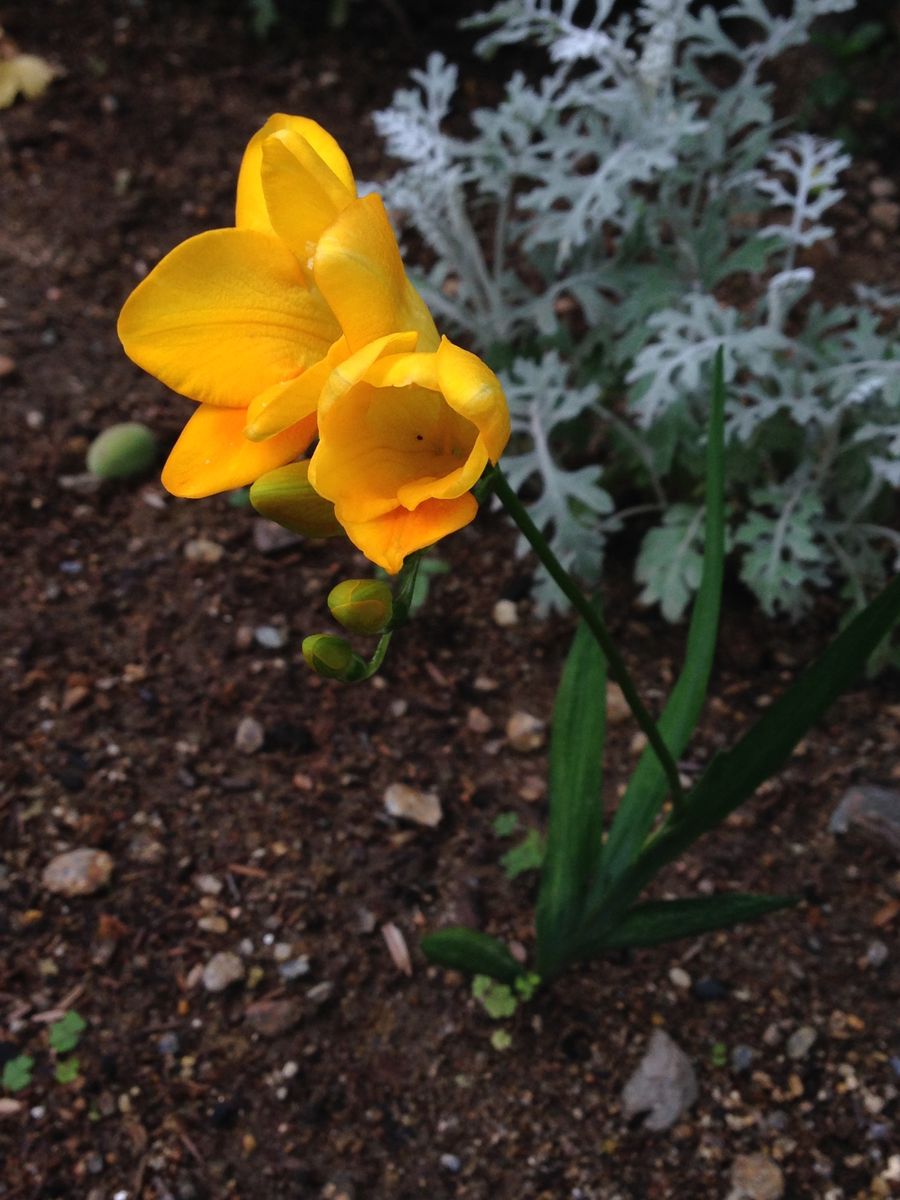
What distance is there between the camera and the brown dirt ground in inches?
62.2

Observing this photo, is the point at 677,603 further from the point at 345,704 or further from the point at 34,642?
the point at 34,642

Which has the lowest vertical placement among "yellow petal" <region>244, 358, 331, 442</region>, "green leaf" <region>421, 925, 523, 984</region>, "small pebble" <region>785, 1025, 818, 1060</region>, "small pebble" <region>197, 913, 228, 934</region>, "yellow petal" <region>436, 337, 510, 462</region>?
"small pebble" <region>197, 913, 228, 934</region>

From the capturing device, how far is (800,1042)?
5.45 feet

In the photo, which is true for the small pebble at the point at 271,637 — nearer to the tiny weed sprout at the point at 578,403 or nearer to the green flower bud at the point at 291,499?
the tiny weed sprout at the point at 578,403

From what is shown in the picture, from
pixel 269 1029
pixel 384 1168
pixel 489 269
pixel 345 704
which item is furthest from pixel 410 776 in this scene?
pixel 489 269

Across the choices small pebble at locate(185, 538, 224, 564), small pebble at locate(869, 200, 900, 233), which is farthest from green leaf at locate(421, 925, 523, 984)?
small pebble at locate(869, 200, 900, 233)

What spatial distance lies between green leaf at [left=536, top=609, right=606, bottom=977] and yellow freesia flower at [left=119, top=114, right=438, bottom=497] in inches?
24.4

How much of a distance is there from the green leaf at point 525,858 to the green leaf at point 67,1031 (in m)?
0.64

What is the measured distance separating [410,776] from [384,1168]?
23.2 inches

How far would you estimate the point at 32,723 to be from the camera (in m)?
1.97

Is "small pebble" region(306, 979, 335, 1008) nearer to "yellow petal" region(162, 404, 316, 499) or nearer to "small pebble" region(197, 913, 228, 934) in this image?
"small pebble" region(197, 913, 228, 934)

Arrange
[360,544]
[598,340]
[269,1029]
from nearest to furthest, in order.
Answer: [360,544], [269,1029], [598,340]

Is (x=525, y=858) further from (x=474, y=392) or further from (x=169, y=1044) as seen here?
(x=474, y=392)

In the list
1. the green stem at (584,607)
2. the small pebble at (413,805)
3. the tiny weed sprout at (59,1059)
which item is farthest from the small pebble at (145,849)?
the green stem at (584,607)
